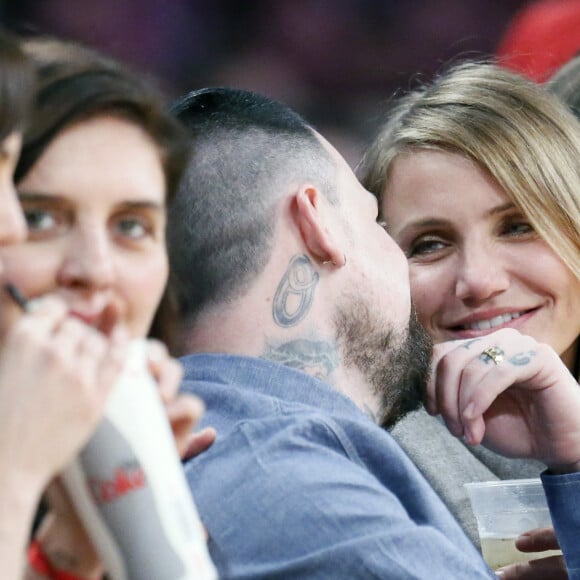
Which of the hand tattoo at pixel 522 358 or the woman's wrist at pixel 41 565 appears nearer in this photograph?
the woman's wrist at pixel 41 565

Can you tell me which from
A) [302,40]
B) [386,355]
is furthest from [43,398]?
[302,40]

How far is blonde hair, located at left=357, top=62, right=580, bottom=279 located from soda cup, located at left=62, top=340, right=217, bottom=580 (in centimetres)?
130

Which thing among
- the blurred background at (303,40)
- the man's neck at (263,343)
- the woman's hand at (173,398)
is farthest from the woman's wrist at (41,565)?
the blurred background at (303,40)

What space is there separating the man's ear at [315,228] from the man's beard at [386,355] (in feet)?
0.24

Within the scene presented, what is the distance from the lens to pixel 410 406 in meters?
1.76

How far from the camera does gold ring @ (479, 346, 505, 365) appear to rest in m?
1.81

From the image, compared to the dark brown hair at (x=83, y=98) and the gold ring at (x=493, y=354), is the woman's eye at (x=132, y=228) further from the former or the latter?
the gold ring at (x=493, y=354)

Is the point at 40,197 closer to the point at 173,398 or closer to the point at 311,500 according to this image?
the point at 173,398

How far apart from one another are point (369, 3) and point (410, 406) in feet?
9.69

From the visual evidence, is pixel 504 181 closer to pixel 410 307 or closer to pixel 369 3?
pixel 410 307

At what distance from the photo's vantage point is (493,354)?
5.96ft

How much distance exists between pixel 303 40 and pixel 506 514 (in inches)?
112

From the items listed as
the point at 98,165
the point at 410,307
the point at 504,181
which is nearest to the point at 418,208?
the point at 504,181

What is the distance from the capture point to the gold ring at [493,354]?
5.93ft
